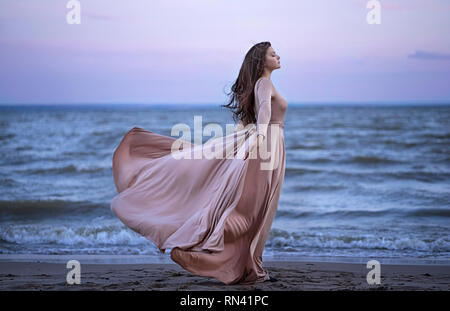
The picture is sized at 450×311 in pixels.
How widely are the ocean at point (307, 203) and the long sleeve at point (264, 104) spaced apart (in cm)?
253

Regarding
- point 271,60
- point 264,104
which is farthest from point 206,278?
point 271,60

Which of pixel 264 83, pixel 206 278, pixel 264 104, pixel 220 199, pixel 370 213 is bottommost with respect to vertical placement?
pixel 370 213

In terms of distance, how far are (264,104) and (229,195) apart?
78 centimetres

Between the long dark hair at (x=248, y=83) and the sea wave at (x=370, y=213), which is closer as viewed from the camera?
the long dark hair at (x=248, y=83)

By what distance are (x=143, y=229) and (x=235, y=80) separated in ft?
4.91

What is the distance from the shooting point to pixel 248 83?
4445 millimetres

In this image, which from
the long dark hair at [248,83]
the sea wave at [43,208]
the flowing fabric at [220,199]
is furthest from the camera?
the sea wave at [43,208]

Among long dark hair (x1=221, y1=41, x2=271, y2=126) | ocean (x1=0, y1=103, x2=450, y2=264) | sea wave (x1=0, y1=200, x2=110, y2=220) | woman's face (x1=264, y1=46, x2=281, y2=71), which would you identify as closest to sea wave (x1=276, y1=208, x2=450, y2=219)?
ocean (x1=0, y1=103, x2=450, y2=264)

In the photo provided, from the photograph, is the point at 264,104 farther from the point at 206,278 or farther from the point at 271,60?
the point at 206,278

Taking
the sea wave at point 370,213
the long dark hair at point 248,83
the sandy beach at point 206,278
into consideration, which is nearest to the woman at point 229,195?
the long dark hair at point 248,83

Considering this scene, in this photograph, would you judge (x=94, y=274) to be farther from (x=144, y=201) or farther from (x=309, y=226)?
(x=309, y=226)

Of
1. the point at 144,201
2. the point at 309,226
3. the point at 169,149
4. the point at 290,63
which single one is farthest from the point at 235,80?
the point at 290,63

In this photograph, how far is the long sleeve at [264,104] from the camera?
4133 mm

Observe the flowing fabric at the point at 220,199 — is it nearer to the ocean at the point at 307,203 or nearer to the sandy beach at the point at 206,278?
the sandy beach at the point at 206,278
